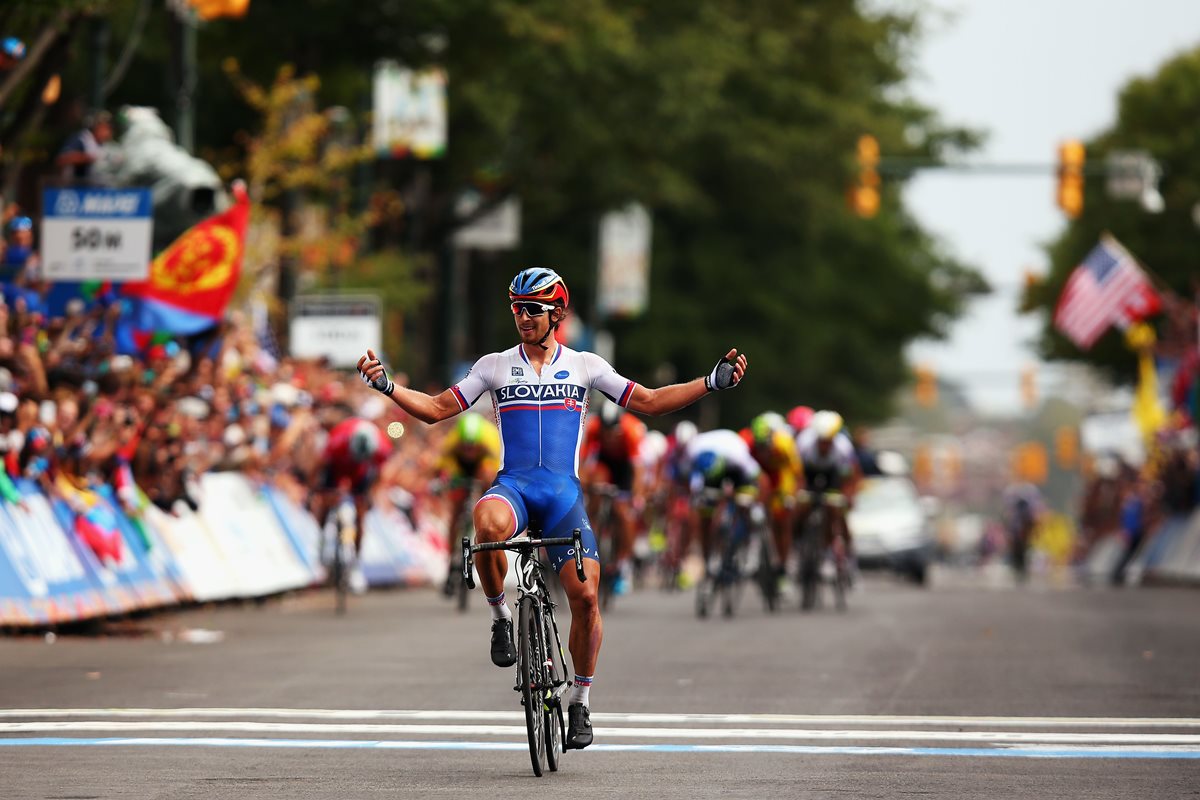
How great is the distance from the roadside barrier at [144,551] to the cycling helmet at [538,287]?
25.7ft

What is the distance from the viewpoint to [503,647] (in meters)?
10.5

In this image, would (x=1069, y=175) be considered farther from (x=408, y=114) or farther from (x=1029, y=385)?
(x=1029, y=385)

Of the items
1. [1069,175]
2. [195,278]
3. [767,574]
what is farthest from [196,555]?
[1069,175]

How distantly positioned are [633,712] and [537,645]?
9.19 feet

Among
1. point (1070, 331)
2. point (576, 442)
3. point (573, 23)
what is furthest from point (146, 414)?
point (1070, 331)

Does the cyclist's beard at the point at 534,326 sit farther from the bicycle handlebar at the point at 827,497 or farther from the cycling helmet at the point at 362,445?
the bicycle handlebar at the point at 827,497

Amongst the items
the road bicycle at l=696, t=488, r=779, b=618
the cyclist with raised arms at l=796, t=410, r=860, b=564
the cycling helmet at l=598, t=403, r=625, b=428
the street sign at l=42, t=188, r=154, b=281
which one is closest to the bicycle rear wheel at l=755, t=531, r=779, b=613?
the road bicycle at l=696, t=488, r=779, b=618

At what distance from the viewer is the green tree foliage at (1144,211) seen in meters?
66.4

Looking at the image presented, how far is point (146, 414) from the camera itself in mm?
21219

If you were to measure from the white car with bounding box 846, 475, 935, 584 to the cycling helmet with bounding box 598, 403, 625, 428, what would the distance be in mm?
16780

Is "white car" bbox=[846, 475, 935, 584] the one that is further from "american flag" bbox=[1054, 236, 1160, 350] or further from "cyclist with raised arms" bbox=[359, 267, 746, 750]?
"cyclist with raised arms" bbox=[359, 267, 746, 750]

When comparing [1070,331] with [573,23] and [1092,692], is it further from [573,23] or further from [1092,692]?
[1092,692]

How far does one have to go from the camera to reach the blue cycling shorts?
10.9m

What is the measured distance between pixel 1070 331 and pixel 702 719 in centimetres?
3269
